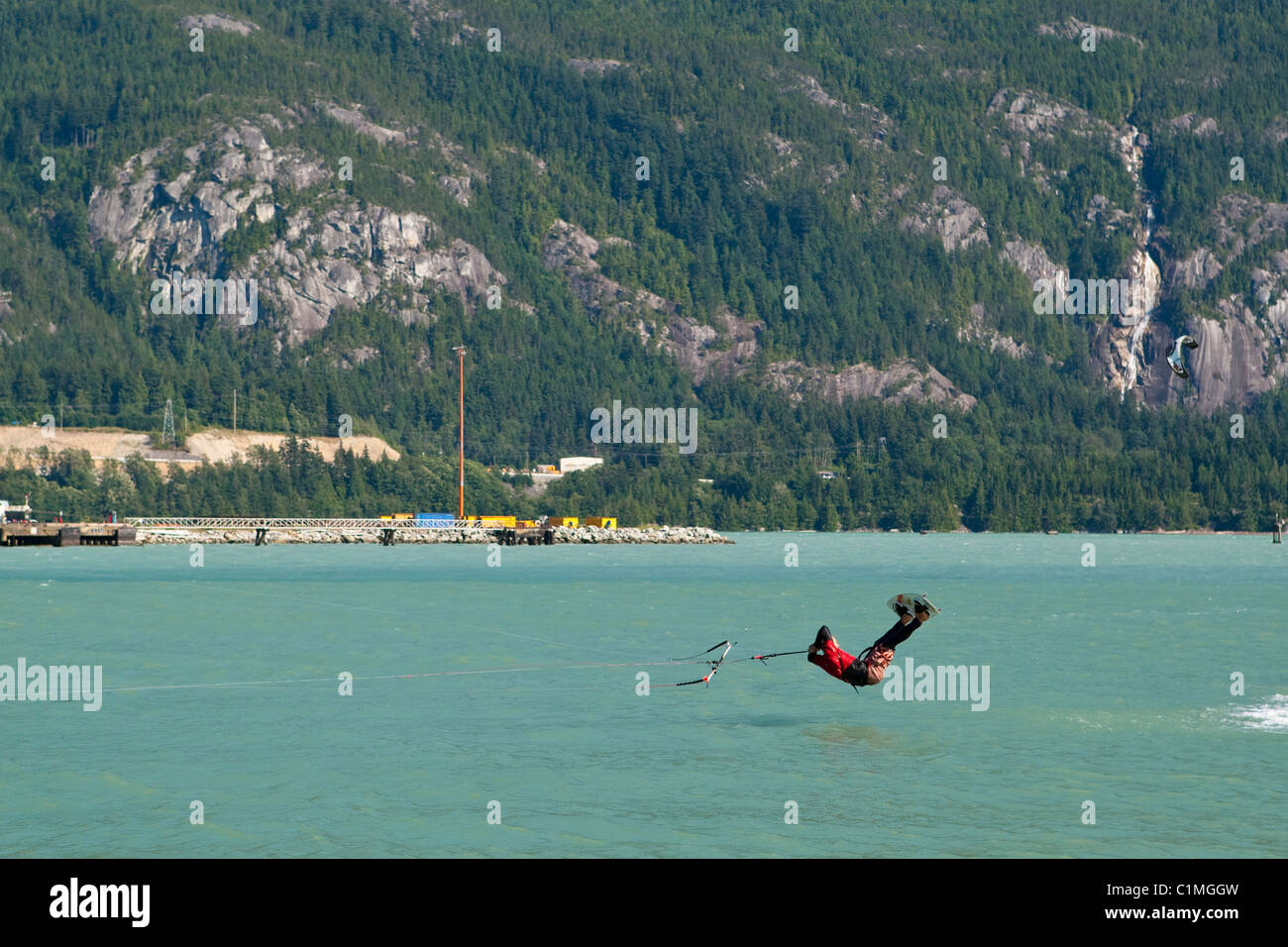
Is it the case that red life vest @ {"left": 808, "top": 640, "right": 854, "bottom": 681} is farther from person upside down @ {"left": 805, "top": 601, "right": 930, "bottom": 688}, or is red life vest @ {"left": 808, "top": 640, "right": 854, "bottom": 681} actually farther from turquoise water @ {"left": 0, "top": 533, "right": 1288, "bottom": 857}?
turquoise water @ {"left": 0, "top": 533, "right": 1288, "bottom": 857}

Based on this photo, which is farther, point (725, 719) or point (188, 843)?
point (725, 719)

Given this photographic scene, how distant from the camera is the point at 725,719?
5866 cm

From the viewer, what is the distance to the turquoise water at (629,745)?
40.7 m

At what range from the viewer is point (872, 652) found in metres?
56.5

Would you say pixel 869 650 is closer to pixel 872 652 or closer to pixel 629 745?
pixel 872 652

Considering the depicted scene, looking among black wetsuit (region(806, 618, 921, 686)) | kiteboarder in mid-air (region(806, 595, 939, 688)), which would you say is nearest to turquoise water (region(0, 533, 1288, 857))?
black wetsuit (region(806, 618, 921, 686))

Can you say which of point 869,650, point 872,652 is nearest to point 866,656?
point 872,652

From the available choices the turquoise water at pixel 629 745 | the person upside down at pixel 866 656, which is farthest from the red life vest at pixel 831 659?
the turquoise water at pixel 629 745

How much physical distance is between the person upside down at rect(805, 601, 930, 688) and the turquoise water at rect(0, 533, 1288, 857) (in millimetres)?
1939

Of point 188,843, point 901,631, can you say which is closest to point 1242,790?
point 901,631

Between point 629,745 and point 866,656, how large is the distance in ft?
28.3

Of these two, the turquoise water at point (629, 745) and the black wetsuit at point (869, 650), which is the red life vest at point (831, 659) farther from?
the turquoise water at point (629, 745)
